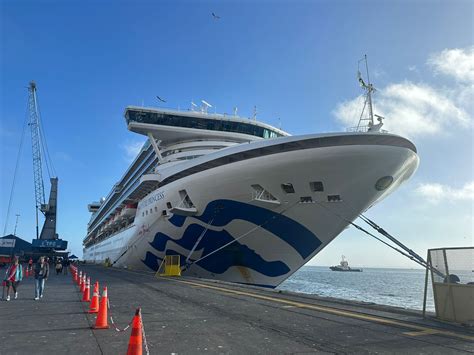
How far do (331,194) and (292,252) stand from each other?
14.4 ft

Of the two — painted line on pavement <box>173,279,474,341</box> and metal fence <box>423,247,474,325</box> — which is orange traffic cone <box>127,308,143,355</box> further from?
metal fence <box>423,247,474,325</box>

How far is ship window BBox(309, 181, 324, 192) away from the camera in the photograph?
17.2 m

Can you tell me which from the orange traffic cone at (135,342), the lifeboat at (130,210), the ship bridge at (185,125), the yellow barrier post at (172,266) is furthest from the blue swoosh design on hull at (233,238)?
the orange traffic cone at (135,342)

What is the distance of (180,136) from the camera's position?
26.0 metres

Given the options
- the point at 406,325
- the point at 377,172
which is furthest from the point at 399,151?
the point at 406,325

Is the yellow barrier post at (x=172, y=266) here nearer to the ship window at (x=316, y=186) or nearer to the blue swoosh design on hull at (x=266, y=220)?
the blue swoosh design on hull at (x=266, y=220)

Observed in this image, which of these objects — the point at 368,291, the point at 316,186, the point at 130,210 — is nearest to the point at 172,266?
the point at 316,186

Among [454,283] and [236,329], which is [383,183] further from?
[236,329]

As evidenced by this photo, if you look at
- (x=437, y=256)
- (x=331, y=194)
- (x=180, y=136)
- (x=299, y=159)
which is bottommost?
(x=437, y=256)

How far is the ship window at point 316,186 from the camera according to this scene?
679 inches

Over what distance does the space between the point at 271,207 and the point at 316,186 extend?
2.45 meters

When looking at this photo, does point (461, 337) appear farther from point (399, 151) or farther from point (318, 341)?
point (399, 151)

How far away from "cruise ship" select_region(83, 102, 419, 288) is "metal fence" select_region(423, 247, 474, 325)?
7.94 m

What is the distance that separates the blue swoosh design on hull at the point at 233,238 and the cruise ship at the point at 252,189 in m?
0.06
